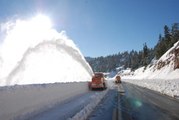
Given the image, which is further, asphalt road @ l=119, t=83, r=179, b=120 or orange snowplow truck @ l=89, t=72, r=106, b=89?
orange snowplow truck @ l=89, t=72, r=106, b=89

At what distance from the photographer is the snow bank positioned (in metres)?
10.1

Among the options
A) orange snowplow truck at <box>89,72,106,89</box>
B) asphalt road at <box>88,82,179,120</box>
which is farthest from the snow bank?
orange snowplow truck at <box>89,72,106,89</box>

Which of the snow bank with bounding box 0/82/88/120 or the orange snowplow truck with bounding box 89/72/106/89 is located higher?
the orange snowplow truck with bounding box 89/72/106/89

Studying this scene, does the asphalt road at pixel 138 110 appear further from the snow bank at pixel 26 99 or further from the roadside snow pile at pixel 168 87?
the roadside snow pile at pixel 168 87

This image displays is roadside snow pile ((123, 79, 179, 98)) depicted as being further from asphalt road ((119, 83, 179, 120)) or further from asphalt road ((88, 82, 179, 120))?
asphalt road ((88, 82, 179, 120))

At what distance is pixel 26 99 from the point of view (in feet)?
40.6

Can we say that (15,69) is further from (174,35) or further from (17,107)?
(174,35)

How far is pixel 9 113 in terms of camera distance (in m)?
10.3

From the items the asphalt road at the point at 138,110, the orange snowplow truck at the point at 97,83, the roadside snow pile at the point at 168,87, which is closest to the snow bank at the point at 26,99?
the asphalt road at the point at 138,110

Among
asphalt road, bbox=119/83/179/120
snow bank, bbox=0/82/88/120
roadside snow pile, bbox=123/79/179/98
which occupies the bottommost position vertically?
asphalt road, bbox=119/83/179/120

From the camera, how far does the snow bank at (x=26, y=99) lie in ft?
33.2

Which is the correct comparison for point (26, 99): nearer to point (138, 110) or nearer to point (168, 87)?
point (138, 110)

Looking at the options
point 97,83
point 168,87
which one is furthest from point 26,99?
point 97,83

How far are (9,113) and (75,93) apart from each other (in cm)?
1636
